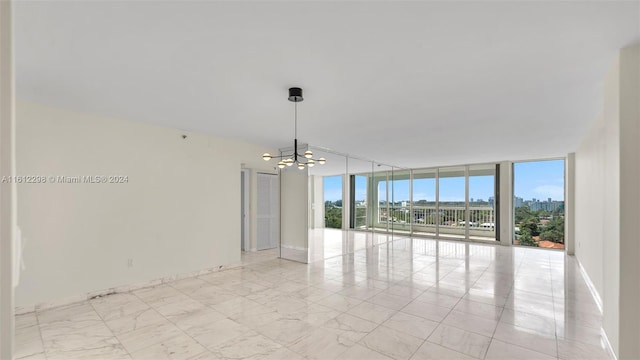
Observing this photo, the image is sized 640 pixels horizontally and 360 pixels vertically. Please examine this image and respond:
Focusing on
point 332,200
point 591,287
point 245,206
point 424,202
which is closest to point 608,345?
point 591,287

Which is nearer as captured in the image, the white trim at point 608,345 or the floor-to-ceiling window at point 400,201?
the white trim at point 608,345

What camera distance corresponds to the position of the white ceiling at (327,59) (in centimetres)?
184

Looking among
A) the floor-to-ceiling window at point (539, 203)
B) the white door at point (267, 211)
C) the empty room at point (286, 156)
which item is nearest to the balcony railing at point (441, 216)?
the floor-to-ceiling window at point (539, 203)

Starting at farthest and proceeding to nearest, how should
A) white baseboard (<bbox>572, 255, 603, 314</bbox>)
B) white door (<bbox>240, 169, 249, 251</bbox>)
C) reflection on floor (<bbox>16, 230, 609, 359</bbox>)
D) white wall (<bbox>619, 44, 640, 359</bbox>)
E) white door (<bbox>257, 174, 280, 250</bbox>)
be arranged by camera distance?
white door (<bbox>257, 174, 280, 250</bbox>) < white door (<bbox>240, 169, 249, 251</bbox>) < white baseboard (<bbox>572, 255, 603, 314</bbox>) < reflection on floor (<bbox>16, 230, 609, 359</bbox>) < white wall (<bbox>619, 44, 640, 359</bbox>)

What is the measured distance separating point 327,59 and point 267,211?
5449mm

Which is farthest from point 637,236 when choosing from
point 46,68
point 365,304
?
point 46,68

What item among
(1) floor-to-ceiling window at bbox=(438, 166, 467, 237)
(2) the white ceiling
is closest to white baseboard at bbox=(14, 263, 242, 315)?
(2) the white ceiling

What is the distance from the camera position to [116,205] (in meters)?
4.23

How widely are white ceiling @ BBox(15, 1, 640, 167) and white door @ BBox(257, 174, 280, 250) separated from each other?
10.1 ft

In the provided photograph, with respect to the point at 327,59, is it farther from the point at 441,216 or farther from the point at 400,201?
the point at 441,216

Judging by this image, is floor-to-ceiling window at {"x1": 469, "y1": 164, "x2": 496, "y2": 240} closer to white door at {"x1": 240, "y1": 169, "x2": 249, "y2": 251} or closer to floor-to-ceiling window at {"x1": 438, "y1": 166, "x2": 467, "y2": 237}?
floor-to-ceiling window at {"x1": 438, "y1": 166, "x2": 467, "y2": 237}

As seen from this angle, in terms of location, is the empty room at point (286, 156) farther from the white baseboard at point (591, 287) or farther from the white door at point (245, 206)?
the white door at point (245, 206)

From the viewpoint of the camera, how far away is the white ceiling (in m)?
1.84

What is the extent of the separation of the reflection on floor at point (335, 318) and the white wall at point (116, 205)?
0.39 meters
